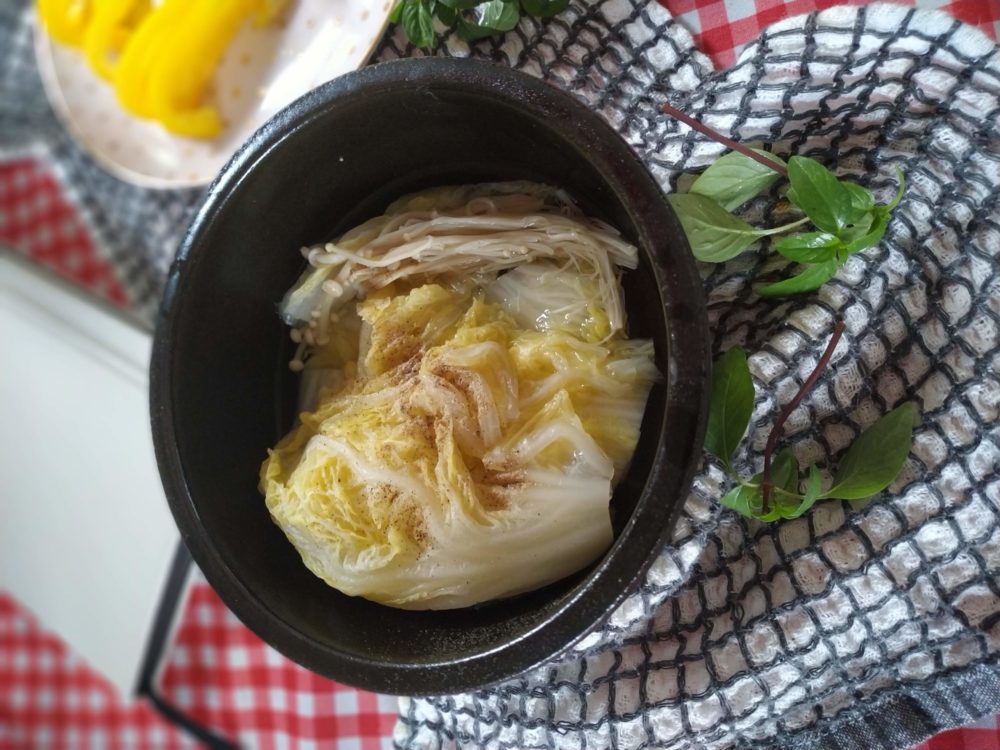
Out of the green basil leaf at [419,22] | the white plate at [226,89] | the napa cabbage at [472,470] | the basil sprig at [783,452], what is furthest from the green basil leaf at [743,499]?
the white plate at [226,89]

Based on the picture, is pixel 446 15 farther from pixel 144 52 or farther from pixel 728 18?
pixel 144 52

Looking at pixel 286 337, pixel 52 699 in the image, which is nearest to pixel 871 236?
pixel 286 337

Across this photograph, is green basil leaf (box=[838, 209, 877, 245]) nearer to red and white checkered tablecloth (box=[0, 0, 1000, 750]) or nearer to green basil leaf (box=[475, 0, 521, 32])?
red and white checkered tablecloth (box=[0, 0, 1000, 750])

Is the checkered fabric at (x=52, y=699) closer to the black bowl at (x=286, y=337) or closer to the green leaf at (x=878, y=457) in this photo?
the black bowl at (x=286, y=337)

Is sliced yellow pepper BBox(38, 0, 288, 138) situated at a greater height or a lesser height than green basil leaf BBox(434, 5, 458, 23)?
lesser

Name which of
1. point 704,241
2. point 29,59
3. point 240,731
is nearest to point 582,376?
point 704,241

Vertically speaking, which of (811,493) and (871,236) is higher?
(871,236)

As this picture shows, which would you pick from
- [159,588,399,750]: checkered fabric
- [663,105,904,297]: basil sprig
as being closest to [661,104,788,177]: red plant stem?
[663,105,904,297]: basil sprig
